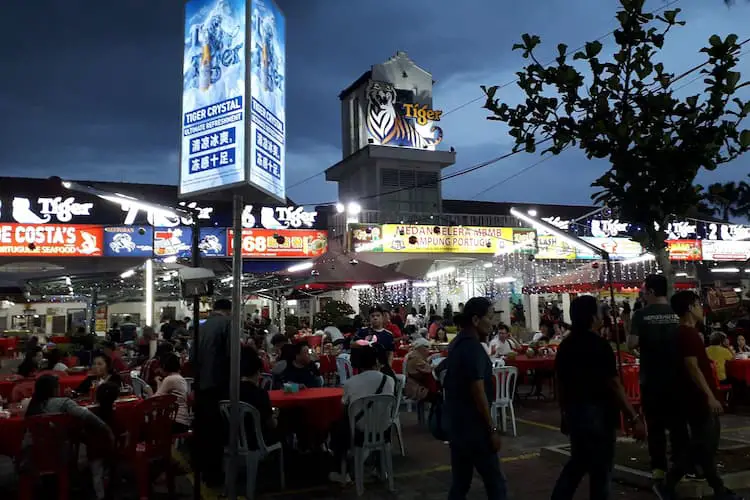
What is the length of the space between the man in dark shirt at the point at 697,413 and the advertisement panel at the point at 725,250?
20.4m

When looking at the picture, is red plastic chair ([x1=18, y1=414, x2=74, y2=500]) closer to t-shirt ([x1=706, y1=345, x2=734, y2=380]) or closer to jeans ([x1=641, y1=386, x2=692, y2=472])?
jeans ([x1=641, y1=386, x2=692, y2=472])

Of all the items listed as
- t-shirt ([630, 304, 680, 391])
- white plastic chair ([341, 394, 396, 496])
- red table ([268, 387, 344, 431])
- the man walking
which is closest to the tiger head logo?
red table ([268, 387, 344, 431])

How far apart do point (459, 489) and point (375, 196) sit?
18.6 meters

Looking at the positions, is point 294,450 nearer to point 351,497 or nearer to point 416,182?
point 351,497

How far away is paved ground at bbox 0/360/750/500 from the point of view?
5.75 metres

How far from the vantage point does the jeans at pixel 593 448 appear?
13.2ft

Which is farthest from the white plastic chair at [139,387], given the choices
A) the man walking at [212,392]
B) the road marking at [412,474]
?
the road marking at [412,474]

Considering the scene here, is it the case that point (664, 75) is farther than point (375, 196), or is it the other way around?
point (375, 196)

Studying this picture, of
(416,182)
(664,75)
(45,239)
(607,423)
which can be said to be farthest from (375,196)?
(607,423)

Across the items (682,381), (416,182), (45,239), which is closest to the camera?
(682,381)

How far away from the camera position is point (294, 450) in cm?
760

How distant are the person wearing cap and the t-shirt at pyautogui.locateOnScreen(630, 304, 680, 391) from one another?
4.31 metres

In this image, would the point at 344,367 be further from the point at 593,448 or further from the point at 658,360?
the point at 593,448

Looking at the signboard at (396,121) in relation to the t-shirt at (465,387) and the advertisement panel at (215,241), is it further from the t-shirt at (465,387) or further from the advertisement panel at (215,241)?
the t-shirt at (465,387)
